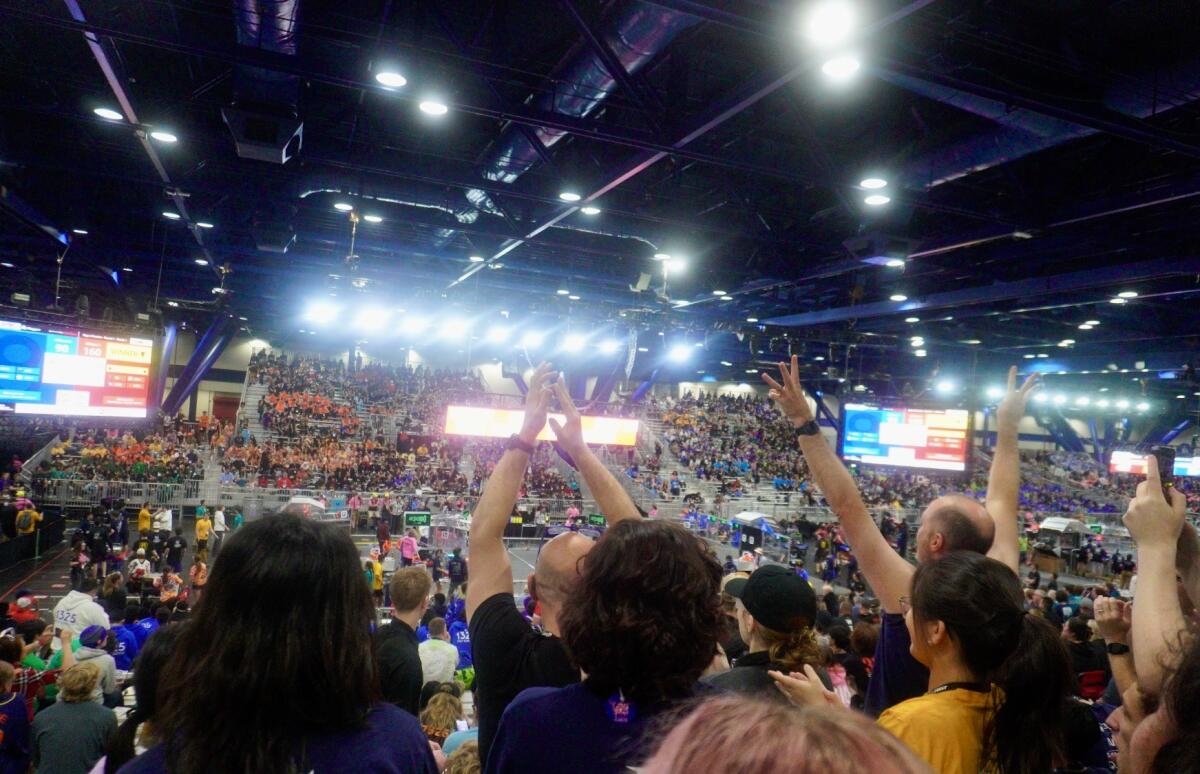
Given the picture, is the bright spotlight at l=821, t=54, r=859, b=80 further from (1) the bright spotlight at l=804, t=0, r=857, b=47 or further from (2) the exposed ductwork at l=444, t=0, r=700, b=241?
(2) the exposed ductwork at l=444, t=0, r=700, b=241

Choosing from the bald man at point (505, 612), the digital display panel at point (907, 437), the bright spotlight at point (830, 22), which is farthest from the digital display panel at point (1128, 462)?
the bald man at point (505, 612)

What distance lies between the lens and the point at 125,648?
6863mm

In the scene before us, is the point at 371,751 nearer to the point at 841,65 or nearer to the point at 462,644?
the point at 841,65

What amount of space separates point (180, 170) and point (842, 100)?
8266mm

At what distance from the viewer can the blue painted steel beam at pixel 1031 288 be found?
9203mm

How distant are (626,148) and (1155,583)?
23.7 feet

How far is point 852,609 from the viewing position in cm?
1159

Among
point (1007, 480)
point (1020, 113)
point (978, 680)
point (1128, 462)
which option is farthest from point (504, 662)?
point (1128, 462)

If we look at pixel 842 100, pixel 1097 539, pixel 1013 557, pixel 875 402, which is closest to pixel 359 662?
pixel 1013 557

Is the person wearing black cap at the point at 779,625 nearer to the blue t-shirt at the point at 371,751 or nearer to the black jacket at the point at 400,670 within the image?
the blue t-shirt at the point at 371,751

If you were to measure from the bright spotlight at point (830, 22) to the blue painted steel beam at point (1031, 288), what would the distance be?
7490mm

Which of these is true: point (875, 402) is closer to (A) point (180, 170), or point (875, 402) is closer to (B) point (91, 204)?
(A) point (180, 170)

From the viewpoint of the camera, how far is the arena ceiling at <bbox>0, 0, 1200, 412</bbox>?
5191mm

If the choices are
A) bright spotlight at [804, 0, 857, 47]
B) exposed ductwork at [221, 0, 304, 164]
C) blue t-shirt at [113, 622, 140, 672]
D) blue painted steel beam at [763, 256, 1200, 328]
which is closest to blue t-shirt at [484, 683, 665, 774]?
bright spotlight at [804, 0, 857, 47]
